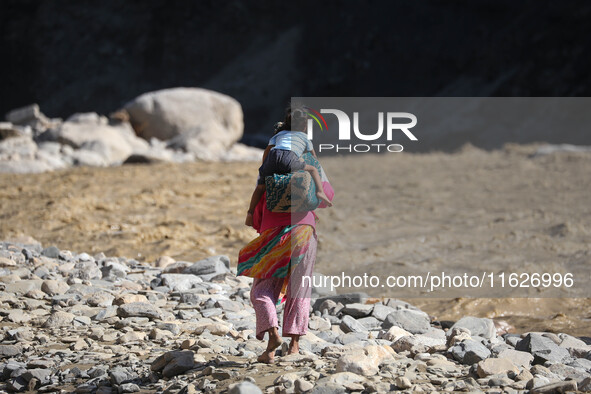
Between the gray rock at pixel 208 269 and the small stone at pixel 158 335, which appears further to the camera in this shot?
the gray rock at pixel 208 269

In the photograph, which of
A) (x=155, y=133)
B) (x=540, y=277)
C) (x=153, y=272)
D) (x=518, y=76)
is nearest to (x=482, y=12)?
(x=518, y=76)

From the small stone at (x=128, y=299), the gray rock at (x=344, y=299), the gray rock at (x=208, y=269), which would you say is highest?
the gray rock at (x=208, y=269)

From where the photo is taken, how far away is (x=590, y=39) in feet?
61.6

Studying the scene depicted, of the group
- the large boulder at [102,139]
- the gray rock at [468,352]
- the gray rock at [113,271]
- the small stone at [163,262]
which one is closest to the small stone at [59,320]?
the gray rock at [113,271]

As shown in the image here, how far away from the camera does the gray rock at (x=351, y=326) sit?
4.28 metres

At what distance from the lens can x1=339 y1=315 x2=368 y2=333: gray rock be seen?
428 centimetres

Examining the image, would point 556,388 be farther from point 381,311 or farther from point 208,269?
point 208,269

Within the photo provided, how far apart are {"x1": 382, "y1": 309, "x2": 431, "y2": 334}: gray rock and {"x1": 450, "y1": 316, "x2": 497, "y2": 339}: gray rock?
20 centimetres

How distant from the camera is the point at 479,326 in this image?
435 centimetres

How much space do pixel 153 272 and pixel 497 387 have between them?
3.30 meters

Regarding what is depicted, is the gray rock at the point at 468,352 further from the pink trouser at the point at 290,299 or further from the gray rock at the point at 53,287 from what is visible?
the gray rock at the point at 53,287

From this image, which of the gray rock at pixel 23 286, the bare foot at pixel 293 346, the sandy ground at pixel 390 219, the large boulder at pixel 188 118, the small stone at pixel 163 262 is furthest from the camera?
the large boulder at pixel 188 118

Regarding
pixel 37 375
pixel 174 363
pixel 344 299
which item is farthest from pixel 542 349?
pixel 37 375

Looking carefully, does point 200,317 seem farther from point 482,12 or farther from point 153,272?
point 482,12
